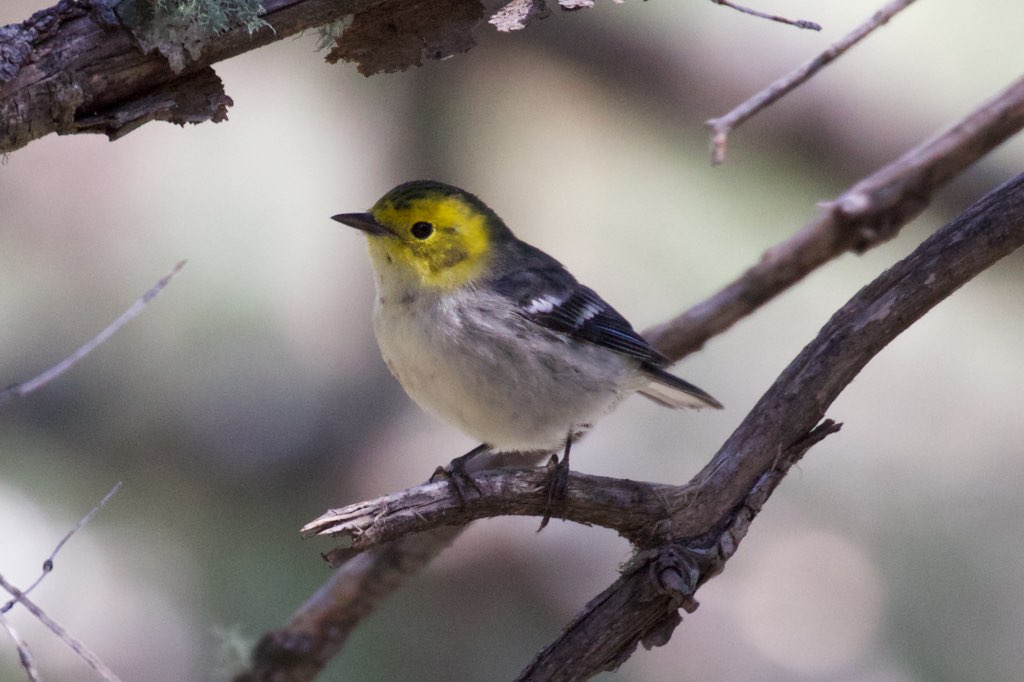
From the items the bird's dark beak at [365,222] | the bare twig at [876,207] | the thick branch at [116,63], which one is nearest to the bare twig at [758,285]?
the bare twig at [876,207]

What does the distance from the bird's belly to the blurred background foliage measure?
109 cm

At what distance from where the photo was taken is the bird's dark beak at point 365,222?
2990mm

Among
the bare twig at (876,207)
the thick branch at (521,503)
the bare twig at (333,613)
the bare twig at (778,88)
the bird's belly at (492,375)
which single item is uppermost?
the bare twig at (876,207)

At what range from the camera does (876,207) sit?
2662 millimetres

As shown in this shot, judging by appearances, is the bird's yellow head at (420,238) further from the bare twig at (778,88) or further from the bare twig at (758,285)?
the bare twig at (778,88)

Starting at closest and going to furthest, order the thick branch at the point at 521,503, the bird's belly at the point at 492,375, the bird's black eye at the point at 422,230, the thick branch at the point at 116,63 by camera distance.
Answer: the thick branch at the point at 116,63, the thick branch at the point at 521,503, the bird's belly at the point at 492,375, the bird's black eye at the point at 422,230

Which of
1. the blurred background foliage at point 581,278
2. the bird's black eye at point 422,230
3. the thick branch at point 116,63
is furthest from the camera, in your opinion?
the blurred background foliage at point 581,278

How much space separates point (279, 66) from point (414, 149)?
702mm

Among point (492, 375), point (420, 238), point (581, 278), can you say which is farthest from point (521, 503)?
point (581, 278)

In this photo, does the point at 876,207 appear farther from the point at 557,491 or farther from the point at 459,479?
the point at 459,479

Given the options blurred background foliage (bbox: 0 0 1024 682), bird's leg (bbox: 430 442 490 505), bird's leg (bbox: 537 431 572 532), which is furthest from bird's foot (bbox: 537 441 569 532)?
blurred background foliage (bbox: 0 0 1024 682)

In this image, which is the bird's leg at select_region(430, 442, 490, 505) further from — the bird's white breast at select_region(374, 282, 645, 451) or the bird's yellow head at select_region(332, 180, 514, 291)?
the bird's yellow head at select_region(332, 180, 514, 291)

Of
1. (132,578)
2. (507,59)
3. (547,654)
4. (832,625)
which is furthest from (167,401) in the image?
(832,625)

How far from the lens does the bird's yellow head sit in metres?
3.04
